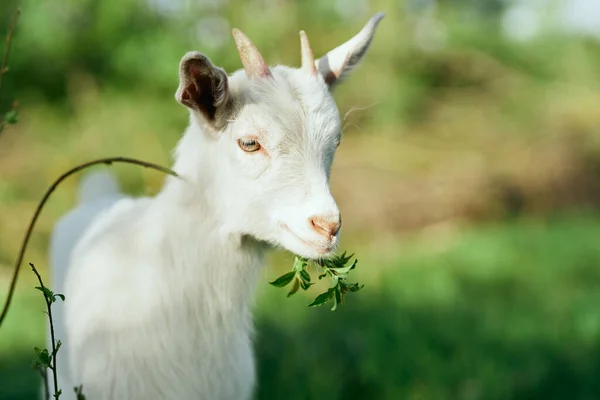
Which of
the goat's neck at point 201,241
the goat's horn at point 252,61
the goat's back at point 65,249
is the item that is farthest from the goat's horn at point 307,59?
the goat's back at point 65,249

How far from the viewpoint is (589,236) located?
31.2 feet

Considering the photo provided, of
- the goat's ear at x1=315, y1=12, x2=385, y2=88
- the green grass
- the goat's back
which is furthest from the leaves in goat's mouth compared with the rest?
the goat's back

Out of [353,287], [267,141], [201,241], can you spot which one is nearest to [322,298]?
[353,287]

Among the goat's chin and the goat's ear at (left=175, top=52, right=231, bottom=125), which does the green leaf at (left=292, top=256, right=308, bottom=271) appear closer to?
the goat's chin

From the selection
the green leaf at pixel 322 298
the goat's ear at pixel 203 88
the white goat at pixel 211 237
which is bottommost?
the green leaf at pixel 322 298

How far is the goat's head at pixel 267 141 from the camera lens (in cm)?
242

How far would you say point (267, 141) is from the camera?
252 centimetres

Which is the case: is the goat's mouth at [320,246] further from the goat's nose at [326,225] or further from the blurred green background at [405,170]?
the blurred green background at [405,170]

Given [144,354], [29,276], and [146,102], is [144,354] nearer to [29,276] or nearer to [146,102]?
[29,276]

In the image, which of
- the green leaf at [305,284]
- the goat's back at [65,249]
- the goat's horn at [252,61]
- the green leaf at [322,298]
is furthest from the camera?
the goat's back at [65,249]

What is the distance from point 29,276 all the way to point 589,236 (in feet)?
20.3

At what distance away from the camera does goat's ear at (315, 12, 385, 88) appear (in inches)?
112

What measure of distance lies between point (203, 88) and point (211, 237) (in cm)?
51

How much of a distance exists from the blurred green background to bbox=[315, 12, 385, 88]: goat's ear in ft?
2.88
